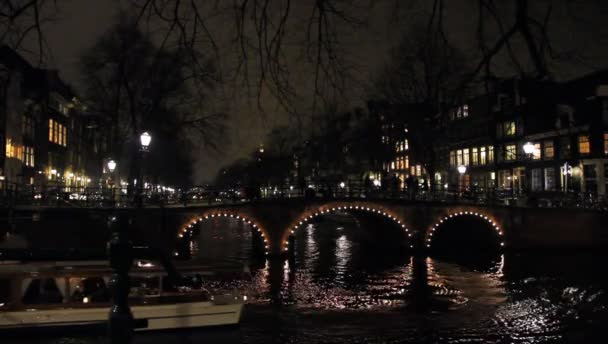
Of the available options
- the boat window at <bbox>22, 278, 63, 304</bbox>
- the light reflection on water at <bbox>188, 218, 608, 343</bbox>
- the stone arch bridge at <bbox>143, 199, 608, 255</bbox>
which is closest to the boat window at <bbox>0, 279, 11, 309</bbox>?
the boat window at <bbox>22, 278, 63, 304</bbox>

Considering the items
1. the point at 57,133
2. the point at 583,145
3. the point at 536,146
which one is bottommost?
the point at 583,145


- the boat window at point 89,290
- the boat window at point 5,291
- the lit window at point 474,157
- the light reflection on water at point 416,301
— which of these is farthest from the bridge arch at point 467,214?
the boat window at point 5,291

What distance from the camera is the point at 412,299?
82.5ft

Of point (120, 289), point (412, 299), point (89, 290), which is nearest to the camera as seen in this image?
point (120, 289)

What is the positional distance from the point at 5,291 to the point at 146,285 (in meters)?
3.86

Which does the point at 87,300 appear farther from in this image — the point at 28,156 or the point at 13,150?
the point at 28,156

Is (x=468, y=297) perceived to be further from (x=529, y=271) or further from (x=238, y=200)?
(x=238, y=200)

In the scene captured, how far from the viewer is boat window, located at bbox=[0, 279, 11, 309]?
60.1ft

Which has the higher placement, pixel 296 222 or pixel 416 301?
pixel 296 222

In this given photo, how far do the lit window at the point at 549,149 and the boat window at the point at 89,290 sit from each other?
4101 cm

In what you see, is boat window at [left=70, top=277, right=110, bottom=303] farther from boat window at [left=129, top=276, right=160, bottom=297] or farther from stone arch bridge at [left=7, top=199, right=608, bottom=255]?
stone arch bridge at [left=7, top=199, right=608, bottom=255]

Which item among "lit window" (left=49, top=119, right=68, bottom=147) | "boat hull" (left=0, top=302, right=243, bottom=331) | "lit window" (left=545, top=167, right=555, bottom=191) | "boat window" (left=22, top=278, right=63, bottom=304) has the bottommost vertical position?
"boat hull" (left=0, top=302, right=243, bottom=331)

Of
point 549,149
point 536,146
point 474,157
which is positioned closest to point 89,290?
point 549,149

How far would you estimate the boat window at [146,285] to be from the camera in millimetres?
19422
